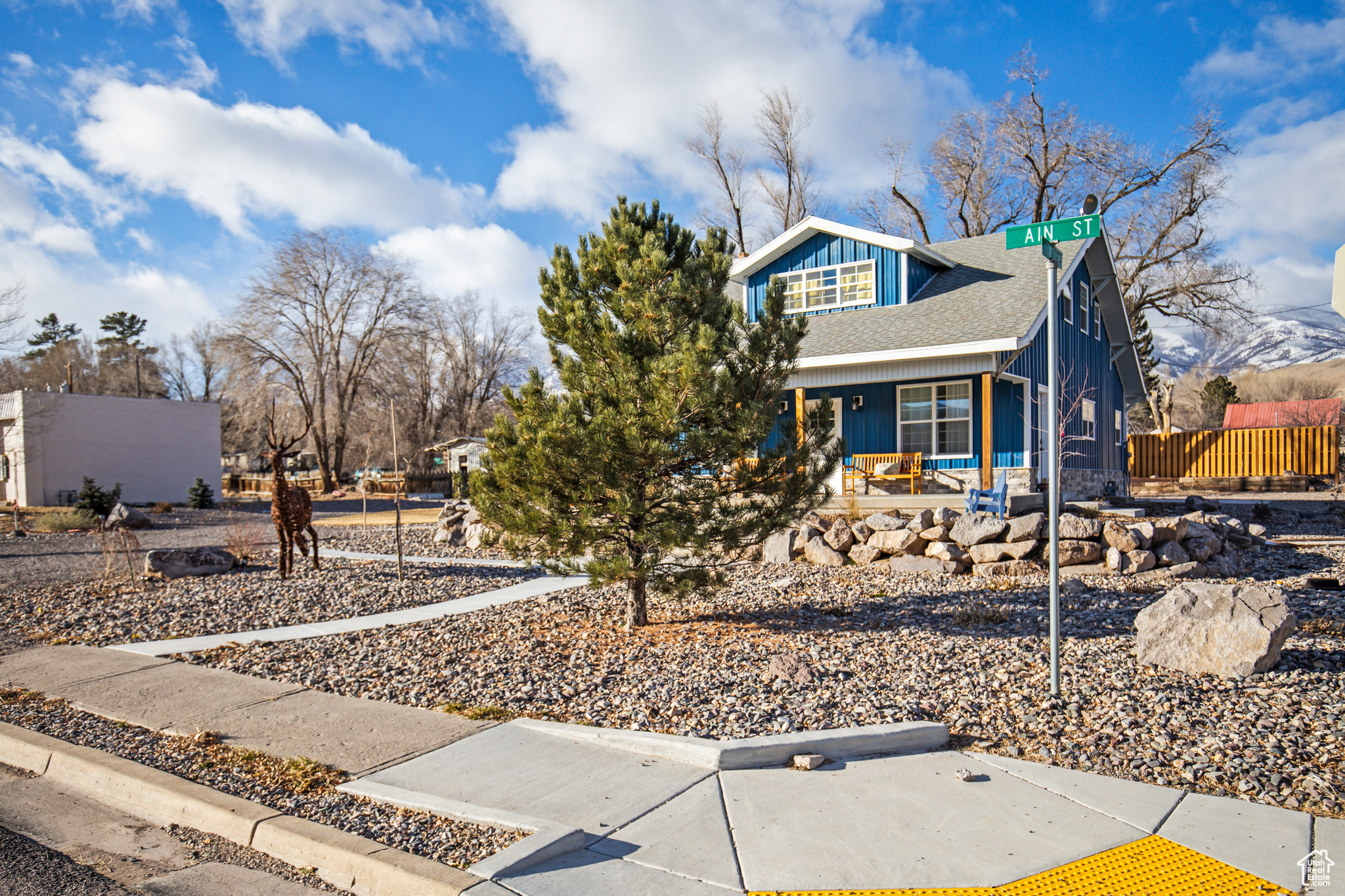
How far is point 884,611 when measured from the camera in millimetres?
7934

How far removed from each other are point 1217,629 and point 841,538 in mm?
5878

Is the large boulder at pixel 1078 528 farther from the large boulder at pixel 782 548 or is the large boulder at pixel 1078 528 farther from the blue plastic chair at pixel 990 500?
the large boulder at pixel 782 548

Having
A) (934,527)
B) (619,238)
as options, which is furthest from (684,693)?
(934,527)

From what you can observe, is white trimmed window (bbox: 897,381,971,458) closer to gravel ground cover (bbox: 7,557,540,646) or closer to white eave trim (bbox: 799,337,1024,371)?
white eave trim (bbox: 799,337,1024,371)

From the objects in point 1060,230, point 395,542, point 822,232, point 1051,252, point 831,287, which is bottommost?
point 395,542

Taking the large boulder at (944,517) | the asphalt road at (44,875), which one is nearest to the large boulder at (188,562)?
the asphalt road at (44,875)

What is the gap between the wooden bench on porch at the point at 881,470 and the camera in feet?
51.1

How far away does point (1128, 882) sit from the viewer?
10.2 feet

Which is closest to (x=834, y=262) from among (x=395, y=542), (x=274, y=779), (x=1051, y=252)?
(x=395, y=542)

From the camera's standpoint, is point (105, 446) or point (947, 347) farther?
point (105, 446)

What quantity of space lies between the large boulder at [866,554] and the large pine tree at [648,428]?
4020mm

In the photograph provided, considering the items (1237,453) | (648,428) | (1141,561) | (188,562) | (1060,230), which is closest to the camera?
(1060,230)

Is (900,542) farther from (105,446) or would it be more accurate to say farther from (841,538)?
(105,446)

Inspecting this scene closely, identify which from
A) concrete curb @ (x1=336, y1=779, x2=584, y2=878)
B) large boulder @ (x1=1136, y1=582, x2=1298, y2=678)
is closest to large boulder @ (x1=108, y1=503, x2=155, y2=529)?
concrete curb @ (x1=336, y1=779, x2=584, y2=878)
